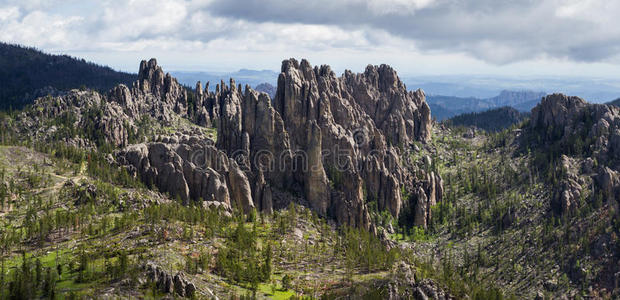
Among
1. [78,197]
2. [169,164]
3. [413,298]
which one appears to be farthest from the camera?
[169,164]

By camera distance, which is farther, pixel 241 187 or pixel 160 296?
pixel 241 187

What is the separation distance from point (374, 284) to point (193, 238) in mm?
51395

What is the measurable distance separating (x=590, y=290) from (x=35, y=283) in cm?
16165

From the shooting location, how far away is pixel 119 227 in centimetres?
13862

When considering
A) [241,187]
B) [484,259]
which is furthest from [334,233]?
[484,259]

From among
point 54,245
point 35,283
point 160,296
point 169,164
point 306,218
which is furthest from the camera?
point 306,218

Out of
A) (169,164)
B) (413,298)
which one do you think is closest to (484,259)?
(413,298)

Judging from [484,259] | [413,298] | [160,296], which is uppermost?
[160,296]

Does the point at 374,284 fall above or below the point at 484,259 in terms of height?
above

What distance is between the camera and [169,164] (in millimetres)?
183375

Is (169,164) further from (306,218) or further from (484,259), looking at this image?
(484,259)

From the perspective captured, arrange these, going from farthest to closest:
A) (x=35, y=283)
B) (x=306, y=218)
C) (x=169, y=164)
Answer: (x=306, y=218) → (x=169, y=164) → (x=35, y=283)

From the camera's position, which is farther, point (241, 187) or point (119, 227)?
point (241, 187)

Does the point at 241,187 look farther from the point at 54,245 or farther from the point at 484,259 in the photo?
the point at 484,259
